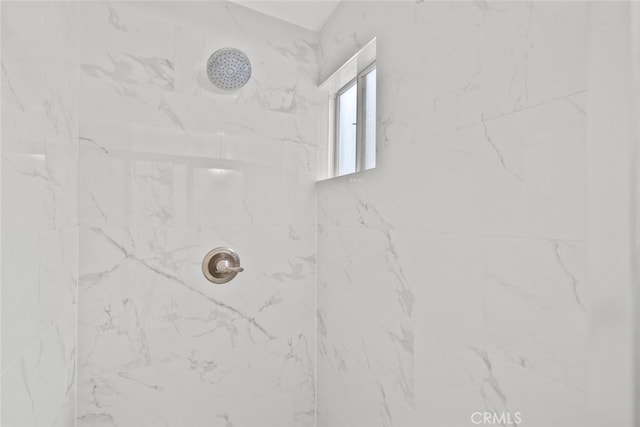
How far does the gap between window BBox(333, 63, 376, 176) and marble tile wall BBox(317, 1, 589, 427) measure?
0.56 ft

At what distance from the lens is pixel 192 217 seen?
59.6 inches

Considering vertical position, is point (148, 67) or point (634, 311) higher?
point (148, 67)

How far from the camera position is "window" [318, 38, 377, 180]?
59.6 inches

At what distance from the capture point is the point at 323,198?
5.63ft

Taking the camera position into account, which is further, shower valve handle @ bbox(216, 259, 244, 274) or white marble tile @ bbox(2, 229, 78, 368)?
shower valve handle @ bbox(216, 259, 244, 274)

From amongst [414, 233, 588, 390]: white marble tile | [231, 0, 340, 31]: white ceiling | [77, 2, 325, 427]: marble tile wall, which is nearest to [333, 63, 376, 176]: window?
[77, 2, 325, 427]: marble tile wall

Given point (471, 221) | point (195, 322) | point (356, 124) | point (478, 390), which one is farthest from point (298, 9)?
point (478, 390)

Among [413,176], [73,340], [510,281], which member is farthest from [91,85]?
[510,281]

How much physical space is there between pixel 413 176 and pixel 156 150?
3.38 ft

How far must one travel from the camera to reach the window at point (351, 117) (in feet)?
4.97

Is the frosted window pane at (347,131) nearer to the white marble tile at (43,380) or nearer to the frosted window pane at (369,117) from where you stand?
the frosted window pane at (369,117)

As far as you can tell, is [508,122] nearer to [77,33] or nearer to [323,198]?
[323,198]

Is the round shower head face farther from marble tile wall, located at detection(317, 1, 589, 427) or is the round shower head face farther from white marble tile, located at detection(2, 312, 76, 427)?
white marble tile, located at detection(2, 312, 76, 427)
